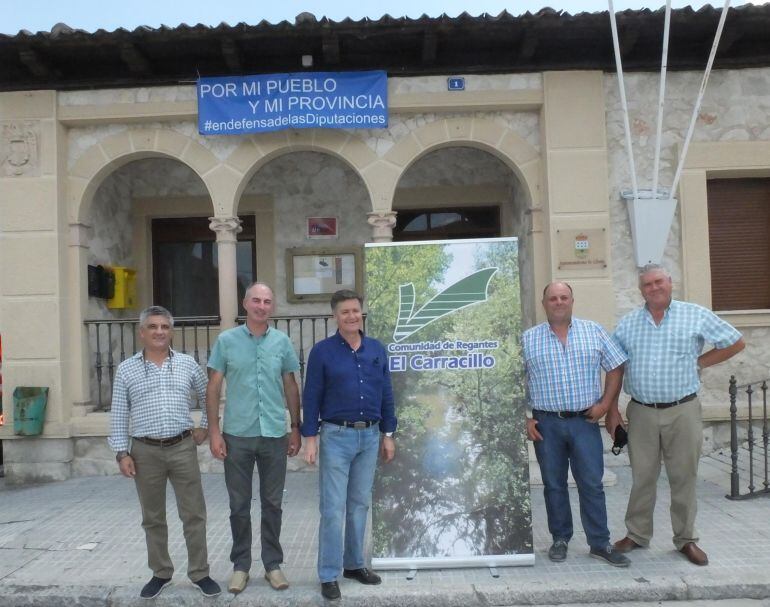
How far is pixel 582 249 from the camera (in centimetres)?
663

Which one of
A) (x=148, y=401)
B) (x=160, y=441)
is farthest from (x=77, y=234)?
(x=160, y=441)

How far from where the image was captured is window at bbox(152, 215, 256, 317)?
29.0ft

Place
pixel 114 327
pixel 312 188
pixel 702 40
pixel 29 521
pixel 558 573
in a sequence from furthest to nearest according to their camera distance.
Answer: pixel 312 188 → pixel 114 327 → pixel 702 40 → pixel 29 521 → pixel 558 573

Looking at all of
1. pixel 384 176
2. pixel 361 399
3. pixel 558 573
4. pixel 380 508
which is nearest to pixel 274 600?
pixel 380 508

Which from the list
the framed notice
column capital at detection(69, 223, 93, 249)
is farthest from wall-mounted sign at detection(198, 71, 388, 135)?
the framed notice

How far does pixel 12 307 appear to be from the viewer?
6.81 metres

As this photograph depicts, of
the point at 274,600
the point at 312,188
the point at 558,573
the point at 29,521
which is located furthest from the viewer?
the point at 312,188

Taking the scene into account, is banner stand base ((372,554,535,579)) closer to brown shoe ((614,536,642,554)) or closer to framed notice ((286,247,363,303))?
brown shoe ((614,536,642,554))

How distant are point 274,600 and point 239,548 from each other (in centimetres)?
38

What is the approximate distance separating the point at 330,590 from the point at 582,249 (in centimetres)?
426

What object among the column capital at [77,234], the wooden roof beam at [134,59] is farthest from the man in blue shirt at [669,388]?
the column capital at [77,234]

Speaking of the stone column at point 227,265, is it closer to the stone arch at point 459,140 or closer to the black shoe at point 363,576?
the stone arch at point 459,140

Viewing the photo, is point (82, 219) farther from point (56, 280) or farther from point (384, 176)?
point (384, 176)

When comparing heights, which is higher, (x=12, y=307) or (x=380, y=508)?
(x=12, y=307)
